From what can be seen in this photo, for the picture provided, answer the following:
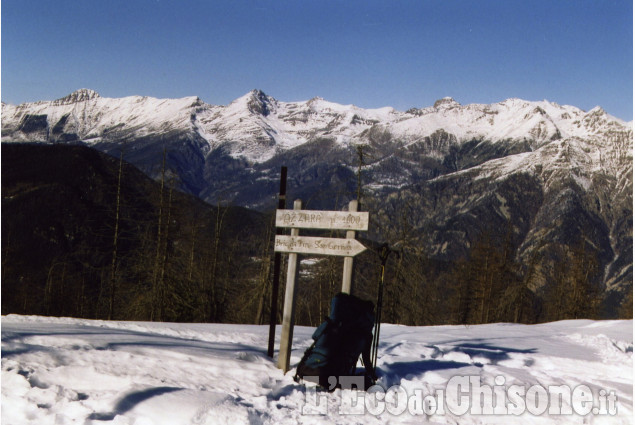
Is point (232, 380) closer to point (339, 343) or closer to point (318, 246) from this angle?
point (339, 343)

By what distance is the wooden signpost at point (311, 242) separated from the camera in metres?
8.21

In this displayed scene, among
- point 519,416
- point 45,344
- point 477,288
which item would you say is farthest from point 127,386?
point 477,288

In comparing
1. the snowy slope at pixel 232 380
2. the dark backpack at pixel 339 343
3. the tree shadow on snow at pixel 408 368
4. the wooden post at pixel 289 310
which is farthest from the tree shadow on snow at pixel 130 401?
the tree shadow on snow at pixel 408 368

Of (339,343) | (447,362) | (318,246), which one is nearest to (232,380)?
(339,343)

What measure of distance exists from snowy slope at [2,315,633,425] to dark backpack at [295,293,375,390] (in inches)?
12.3

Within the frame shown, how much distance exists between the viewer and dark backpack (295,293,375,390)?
25.4 feet

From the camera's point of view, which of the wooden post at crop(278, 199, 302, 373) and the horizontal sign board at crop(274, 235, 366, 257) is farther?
the wooden post at crop(278, 199, 302, 373)

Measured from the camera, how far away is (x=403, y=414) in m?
7.05

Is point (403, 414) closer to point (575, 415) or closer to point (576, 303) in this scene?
point (575, 415)

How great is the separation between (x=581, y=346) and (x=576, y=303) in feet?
116

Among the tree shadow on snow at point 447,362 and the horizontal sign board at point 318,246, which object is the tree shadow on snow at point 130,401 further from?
the tree shadow on snow at point 447,362

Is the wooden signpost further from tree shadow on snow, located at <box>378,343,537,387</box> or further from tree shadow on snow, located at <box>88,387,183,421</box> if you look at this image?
tree shadow on snow, located at <box>88,387,183,421</box>

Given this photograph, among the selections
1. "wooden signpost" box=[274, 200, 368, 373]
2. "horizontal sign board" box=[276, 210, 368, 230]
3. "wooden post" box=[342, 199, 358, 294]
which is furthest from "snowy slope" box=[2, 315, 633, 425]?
"horizontal sign board" box=[276, 210, 368, 230]

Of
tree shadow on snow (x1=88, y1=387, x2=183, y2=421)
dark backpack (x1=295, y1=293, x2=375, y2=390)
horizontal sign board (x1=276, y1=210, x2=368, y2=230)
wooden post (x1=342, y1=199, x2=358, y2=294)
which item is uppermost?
horizontal sign board (x1=276, y1=210, x2=368, y2=230)
